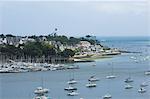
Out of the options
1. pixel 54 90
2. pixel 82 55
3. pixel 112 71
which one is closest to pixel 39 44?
pixel 82 55

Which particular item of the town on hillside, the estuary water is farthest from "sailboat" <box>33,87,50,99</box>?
the town on hillside

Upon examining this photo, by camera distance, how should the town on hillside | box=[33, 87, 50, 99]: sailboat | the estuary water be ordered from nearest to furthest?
1. box=[33, 87, 50, 99]: sailboat
2. the estuary water
3. the town on hillside

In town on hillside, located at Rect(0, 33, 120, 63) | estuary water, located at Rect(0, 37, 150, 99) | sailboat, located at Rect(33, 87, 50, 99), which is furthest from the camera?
town on hillside, located at Rect(0, 33, 120, 63)

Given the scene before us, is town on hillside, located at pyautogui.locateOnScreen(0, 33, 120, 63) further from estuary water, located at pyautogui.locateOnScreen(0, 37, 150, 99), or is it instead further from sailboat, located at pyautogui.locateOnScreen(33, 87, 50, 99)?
sailboat, located at pyautogui.locateOnScreen(33, 87, 50, 99)

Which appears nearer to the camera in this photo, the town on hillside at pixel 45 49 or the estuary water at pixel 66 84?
the estuary water at pixel 66 84

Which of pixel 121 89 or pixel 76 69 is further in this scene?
pixel 76 69

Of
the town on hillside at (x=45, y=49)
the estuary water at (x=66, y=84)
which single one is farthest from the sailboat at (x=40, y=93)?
the town on hillside at (x=45, y=49)

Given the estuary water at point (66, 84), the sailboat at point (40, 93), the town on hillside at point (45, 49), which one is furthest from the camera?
the town on hillside at point (45, 49)

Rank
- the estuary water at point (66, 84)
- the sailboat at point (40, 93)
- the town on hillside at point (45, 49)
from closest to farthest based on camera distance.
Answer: the sailboat at point (40, 93) → the estuary water at point (66, 84) → the town on hillside at point (45, 49)

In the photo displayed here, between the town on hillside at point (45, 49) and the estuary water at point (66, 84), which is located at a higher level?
the town on hillside at point (45, 49)

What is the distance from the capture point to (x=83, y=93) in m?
7.18

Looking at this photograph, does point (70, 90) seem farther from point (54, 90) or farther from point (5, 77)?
point (5, 77)

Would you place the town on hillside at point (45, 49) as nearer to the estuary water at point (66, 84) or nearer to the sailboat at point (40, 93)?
the estuary water at point (66, 84)

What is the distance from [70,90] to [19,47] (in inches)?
203
